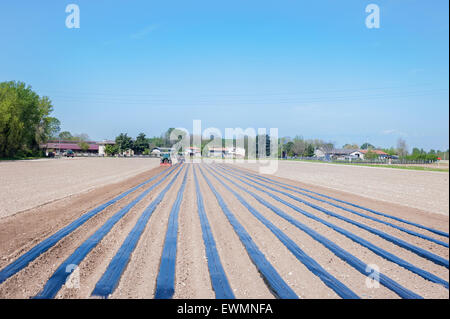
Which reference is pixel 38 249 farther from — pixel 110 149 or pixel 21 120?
pixel 110 149

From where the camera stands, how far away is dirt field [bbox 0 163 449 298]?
362cm

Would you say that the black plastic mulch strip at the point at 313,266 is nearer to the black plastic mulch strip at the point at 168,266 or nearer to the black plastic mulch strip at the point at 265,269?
the black plastic mulch strip at the point at 265,269

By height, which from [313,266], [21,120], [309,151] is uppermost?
[21,120]

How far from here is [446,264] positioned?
4.54 meters

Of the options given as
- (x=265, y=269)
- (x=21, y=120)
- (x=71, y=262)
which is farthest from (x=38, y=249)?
(x=21, y=120)

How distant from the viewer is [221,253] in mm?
4852

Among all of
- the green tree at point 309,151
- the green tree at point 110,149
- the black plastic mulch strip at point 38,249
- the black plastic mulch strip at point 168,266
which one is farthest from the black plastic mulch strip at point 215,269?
the green tree at point 309,151

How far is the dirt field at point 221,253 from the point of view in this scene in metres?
3.62

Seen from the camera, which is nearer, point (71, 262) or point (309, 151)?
point (71, 262)

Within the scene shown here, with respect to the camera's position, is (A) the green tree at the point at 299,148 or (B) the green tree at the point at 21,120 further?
(A) the green tree at the point at 299,148

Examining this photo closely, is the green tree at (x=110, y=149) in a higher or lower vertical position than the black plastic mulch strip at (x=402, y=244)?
higher

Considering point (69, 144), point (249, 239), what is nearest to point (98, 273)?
point (249, 239)

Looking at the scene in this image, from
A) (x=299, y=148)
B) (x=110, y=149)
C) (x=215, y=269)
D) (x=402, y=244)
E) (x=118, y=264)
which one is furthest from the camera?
(x=299, y=148)
